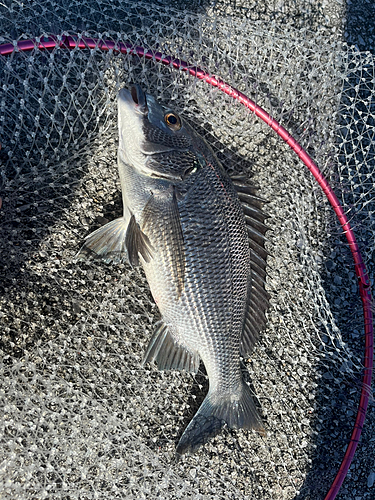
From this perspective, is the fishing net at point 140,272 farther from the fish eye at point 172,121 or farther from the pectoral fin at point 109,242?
the fish eye at point 172,121

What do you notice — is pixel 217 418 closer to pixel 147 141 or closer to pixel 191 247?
pixel 191 247

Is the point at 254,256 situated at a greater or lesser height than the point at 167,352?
greater

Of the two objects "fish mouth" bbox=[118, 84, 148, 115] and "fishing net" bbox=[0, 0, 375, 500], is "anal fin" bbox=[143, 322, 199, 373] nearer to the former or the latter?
"fishing net" bbox=[0, 0, 375, 500]

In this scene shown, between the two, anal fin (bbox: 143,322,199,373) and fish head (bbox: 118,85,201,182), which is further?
anal fin (bbox: 143,322,199,373)

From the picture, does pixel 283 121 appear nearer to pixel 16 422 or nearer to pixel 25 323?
pixel 25 323

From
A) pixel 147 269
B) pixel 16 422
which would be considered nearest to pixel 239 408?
pixel 147 269

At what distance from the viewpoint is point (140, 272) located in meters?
1.96

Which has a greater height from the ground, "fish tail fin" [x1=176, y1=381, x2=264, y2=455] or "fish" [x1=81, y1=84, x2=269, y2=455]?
"fish" [x1=81, y1=84, x2=269, y2=455]

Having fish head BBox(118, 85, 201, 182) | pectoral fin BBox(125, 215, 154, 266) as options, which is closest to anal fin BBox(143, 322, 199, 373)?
pectoral fin BBox(125, 215, 154, 266)

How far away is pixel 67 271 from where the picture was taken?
190cm

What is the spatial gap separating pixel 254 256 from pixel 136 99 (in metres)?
0.89

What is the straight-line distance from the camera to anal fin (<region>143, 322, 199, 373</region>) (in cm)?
173

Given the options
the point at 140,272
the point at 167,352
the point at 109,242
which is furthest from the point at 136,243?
the point at 167,352

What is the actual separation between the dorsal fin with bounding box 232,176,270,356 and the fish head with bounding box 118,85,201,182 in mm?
307
